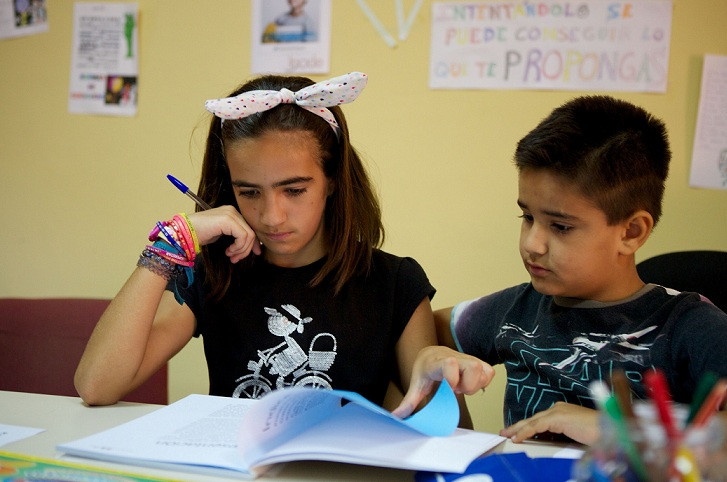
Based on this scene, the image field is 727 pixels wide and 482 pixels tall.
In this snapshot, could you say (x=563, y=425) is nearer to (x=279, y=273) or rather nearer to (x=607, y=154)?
(x=607, y=154)

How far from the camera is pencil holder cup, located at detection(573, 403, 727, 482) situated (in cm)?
41

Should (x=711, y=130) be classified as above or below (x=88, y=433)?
above

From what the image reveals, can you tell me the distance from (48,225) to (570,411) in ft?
5.70

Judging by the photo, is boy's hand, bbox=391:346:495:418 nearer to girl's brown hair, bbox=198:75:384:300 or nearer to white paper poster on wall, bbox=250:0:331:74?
girl's brown hair, bbox=198:75:384:300

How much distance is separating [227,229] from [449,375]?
470 mm

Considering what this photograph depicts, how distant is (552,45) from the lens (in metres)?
1.66

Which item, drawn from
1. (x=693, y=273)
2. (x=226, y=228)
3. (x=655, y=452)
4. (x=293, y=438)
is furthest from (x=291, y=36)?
(x=655, y=452)

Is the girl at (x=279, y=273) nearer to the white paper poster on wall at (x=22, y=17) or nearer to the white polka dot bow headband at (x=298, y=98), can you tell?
the white polka dot bow headband at (x=298, y=98)

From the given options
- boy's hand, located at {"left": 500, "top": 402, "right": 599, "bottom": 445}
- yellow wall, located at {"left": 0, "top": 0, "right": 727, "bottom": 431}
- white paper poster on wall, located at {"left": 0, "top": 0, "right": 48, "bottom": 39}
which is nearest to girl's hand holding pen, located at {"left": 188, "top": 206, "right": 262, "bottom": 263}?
boy's hand, located at {"left": 500, "top": 402, "right": 599, "bottom": 445}

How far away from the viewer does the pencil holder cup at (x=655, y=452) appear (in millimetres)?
409

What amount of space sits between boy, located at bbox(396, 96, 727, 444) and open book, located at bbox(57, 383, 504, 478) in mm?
152

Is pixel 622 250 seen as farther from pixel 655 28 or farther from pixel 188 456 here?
pixel 655 28

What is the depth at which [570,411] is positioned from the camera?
2.71 feet

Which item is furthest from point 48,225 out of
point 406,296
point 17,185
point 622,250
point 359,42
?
point 622,250
